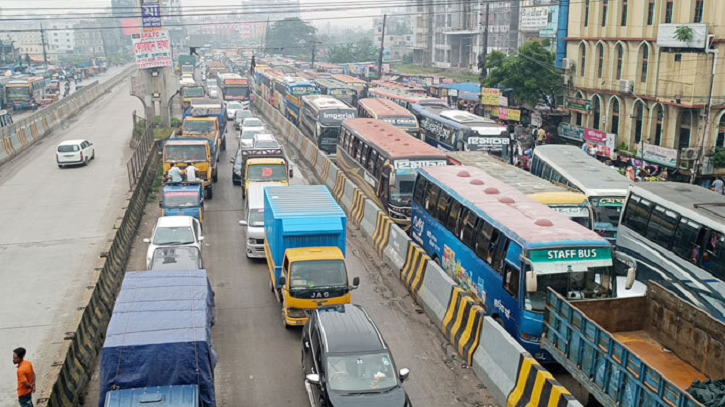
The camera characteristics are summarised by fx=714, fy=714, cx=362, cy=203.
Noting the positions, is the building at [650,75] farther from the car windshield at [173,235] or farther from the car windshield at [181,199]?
the car windshield at [173,235]

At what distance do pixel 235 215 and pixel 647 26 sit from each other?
74.2 feet

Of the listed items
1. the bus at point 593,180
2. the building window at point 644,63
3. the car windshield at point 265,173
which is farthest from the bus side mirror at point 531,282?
the building window at point 644,63

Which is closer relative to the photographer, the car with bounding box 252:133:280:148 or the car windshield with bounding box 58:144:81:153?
the car with bounding box 252:133:280:148

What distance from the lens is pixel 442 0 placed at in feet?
343

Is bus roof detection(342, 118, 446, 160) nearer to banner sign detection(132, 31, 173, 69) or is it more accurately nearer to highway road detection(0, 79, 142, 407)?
highway road detection(0, 79, 142, 407)

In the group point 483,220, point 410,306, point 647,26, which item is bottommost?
point 410,306

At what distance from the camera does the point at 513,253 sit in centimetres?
1387

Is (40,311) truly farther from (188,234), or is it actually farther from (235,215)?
(235,215)

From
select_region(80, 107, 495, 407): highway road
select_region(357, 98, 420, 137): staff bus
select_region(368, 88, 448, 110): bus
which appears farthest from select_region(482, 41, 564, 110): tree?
select_region(80, 107, 495, 407): highway road

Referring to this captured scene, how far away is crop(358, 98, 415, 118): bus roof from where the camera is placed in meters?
36.8

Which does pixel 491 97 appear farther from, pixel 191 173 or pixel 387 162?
pixel 191 173

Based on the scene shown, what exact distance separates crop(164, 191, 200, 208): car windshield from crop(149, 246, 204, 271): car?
5.58m

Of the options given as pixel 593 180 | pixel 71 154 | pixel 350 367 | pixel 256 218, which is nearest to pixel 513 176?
pixel 593 180

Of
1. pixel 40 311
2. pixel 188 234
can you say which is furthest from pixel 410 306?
pixel 40 311
